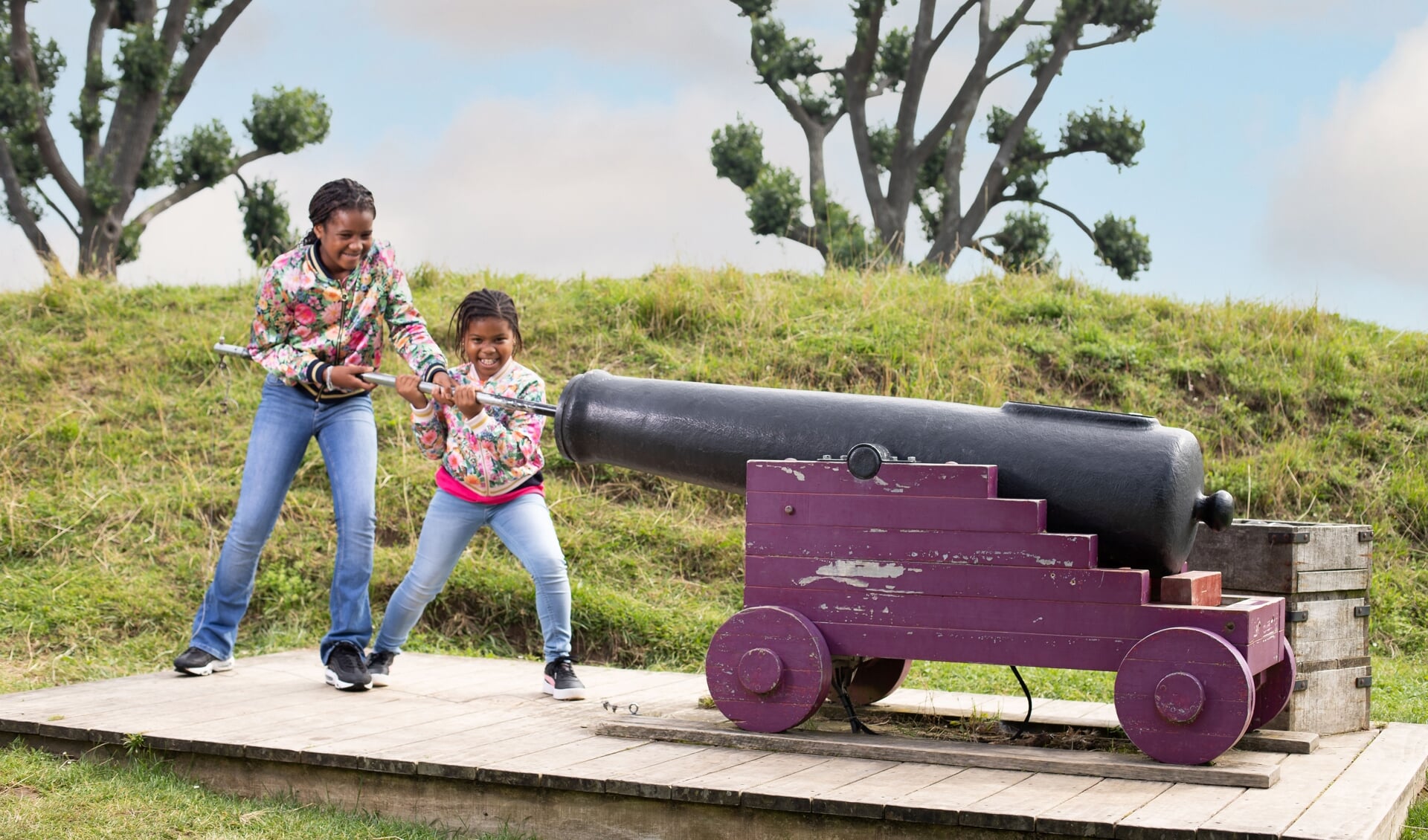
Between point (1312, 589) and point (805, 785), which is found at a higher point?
point (1312, 589)

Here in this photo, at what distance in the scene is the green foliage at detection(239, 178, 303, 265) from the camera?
1559 centimetres

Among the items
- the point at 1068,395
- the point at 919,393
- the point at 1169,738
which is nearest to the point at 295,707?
the point at 1169,738

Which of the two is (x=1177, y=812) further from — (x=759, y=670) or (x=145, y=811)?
(x=145, y=811)

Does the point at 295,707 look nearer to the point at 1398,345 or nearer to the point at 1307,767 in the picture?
the point at 1307,767

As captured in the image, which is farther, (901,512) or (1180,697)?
(901,512)

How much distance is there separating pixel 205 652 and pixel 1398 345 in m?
8.42

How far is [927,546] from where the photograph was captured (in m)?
3.71

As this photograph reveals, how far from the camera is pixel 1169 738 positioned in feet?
11.6

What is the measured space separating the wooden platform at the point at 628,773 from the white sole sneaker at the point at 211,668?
0.29 meters

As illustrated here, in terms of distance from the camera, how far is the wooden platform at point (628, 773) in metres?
3.18

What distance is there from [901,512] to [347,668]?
7.38 feet

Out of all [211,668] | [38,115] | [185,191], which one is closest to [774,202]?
[185,191]

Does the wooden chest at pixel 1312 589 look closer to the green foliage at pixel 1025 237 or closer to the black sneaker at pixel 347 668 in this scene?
the black sneaker at pixel 347 668

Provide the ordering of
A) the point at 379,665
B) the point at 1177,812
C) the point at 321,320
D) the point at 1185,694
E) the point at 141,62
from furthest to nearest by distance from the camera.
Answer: the point at 141,62
the point at 379,665
the point at 321,320
the point at 1185,694
the point at 1177,812
